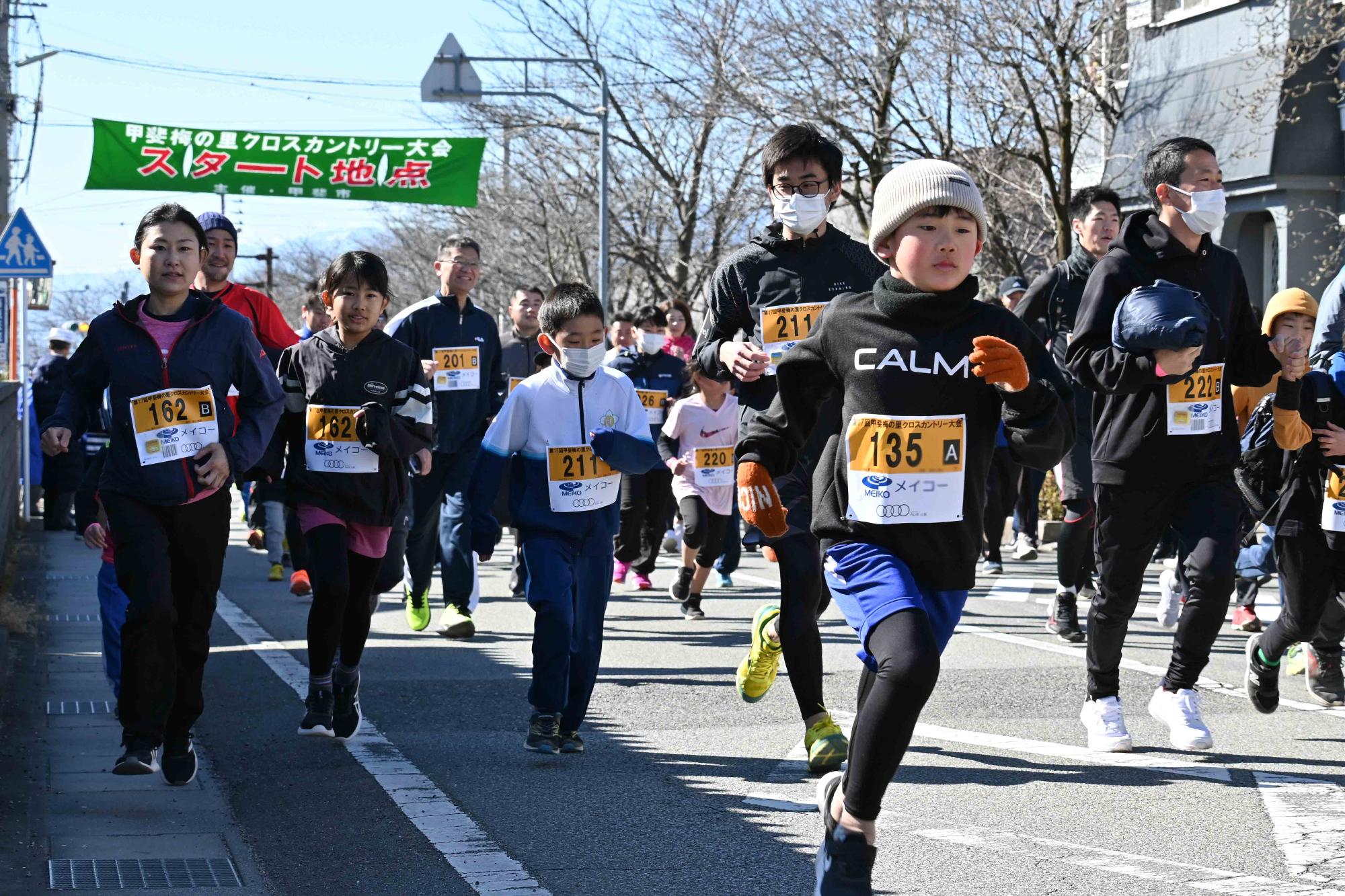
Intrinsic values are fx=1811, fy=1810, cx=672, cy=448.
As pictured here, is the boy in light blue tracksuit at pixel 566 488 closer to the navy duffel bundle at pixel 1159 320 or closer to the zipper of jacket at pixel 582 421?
the zipper of jacket at pixel 582 421

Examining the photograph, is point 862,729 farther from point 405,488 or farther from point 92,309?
point 92,309

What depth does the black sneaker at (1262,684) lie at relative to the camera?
7148mm

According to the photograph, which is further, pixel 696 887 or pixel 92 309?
pixel 92 309

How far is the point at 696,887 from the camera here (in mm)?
4766

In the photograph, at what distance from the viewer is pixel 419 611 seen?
1040 cm

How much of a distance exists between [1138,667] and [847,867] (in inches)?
194

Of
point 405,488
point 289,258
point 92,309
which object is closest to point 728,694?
point 405,488

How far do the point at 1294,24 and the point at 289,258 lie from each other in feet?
250

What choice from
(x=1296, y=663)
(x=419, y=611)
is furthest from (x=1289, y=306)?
(x=419, y=611)

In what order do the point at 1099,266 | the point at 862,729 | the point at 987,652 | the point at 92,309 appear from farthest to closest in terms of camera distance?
the point at 92,309
the point at 987,652
the point at 1099,266
the point at 862,729

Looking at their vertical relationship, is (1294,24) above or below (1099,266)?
above

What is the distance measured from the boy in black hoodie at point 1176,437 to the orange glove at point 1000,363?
6.84 ft

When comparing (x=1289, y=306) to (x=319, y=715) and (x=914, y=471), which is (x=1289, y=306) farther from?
(x=319, y=715)

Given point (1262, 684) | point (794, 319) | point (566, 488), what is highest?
point (794, 319)
